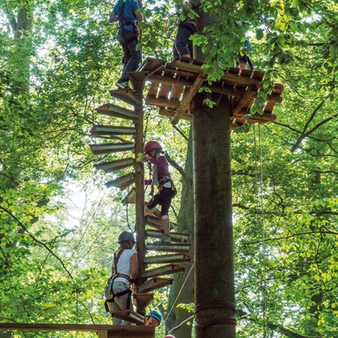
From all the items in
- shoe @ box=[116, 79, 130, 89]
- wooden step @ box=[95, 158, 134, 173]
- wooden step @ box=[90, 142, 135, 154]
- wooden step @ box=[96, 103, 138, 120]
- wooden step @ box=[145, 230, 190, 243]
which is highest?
shoe @ box=[116, 79, 130, 89]

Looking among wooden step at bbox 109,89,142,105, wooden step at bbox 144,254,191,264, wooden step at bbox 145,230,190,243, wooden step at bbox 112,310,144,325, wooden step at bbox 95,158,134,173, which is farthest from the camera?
wooden step at bbox 95,158,134,173

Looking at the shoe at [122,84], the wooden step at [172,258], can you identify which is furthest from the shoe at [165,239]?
the shoe at [122,84]

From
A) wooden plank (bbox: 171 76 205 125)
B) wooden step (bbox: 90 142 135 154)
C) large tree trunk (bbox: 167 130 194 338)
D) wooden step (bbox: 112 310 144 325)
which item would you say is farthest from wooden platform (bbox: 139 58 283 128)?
large tree trunk (bbox: 167 130 194 338)

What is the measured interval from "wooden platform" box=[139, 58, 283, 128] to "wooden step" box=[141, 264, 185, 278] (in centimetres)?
172

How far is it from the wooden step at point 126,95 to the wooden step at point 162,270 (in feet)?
6.70

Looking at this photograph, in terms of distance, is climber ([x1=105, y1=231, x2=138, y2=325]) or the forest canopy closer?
climber ([x1=105, y1=231, x2=138, y2=325])

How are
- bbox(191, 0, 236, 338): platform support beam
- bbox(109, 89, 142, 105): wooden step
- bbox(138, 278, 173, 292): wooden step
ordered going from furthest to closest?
bbox(109, 89, 142, 105): wooden step → bbox(138, 278, 173, 292): wooden step → bbox(191, 0, 236, 338): platform support beam

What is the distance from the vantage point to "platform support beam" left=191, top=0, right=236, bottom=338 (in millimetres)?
5250

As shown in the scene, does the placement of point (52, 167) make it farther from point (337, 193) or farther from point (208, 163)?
point (208, 163)

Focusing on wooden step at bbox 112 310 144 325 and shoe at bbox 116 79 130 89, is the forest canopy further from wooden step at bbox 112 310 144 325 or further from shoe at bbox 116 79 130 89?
wooden step at bbox 112 310 144 325

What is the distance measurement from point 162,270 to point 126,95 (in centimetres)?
217

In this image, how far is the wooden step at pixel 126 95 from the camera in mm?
7735

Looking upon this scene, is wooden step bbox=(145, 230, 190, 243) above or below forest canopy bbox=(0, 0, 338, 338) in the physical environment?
below

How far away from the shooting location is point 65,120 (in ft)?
44.0
